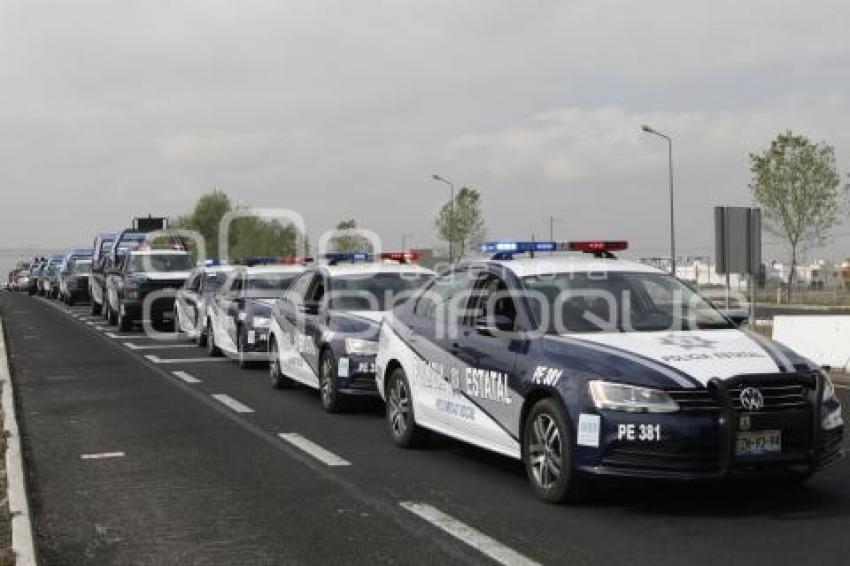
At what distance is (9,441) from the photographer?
30.7ft

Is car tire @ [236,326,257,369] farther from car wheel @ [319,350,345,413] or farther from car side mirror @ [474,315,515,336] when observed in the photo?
car side mirror @ [474,315,515,336]

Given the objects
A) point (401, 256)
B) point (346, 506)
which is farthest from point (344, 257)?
point (346, 506)

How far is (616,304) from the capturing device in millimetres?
7836

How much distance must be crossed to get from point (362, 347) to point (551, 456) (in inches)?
179

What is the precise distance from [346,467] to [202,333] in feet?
40.4

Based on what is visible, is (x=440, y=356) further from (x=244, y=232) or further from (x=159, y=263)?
(x=244, y=232)

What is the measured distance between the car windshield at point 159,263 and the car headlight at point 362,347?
1591 cm

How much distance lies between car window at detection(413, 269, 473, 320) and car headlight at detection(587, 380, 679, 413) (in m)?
2.17

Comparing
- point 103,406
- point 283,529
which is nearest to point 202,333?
point 103,406

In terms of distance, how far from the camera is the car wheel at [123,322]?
25.3 meters

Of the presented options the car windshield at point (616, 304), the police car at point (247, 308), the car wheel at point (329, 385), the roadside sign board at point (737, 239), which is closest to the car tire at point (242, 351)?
the police car at point (247, 308)

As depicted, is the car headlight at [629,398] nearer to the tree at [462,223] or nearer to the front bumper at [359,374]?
the front bumper at [359,374]

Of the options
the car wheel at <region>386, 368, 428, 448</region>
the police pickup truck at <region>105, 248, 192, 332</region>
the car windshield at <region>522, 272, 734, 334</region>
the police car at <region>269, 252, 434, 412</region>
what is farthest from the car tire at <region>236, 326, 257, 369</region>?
the car windshield at <region>522, 272, 734, 334</region>

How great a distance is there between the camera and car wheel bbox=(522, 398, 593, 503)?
6.82m
